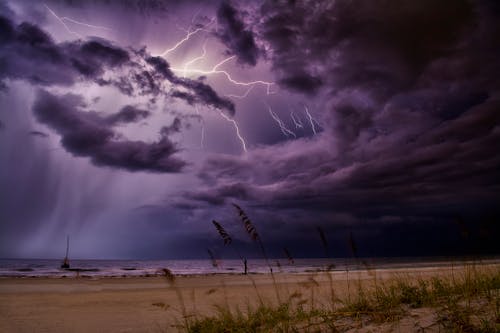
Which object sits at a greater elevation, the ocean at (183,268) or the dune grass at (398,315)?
the dune grass at (398,315)

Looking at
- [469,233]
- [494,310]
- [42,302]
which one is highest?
[469,233]

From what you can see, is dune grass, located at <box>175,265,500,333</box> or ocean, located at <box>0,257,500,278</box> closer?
dune grass, located at <box>175,265,500,333</box>

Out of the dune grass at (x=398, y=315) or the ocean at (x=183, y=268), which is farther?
the ocean at (x=183, y=268)

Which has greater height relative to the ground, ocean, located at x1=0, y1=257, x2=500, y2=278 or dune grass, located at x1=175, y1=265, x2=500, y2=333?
dune grass, located at x1=175, y1=265, x2=500, y2=333

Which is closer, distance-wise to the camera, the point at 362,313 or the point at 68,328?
the point at 362,313

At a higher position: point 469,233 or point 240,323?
point 469,233

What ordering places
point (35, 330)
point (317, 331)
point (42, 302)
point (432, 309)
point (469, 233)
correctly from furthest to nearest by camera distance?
point (42, 302), point (35, 330), point (469, 233), point (432, 309), point (317, 331)

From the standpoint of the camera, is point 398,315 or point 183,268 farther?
point 183,268

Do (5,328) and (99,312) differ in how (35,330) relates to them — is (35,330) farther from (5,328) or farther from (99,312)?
(99,312)

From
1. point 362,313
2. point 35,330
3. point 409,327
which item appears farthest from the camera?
point 35,330

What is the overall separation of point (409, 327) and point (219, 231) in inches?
97.8

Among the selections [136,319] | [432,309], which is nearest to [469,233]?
[432,309]

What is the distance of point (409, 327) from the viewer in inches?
141

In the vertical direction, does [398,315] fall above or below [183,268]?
above
